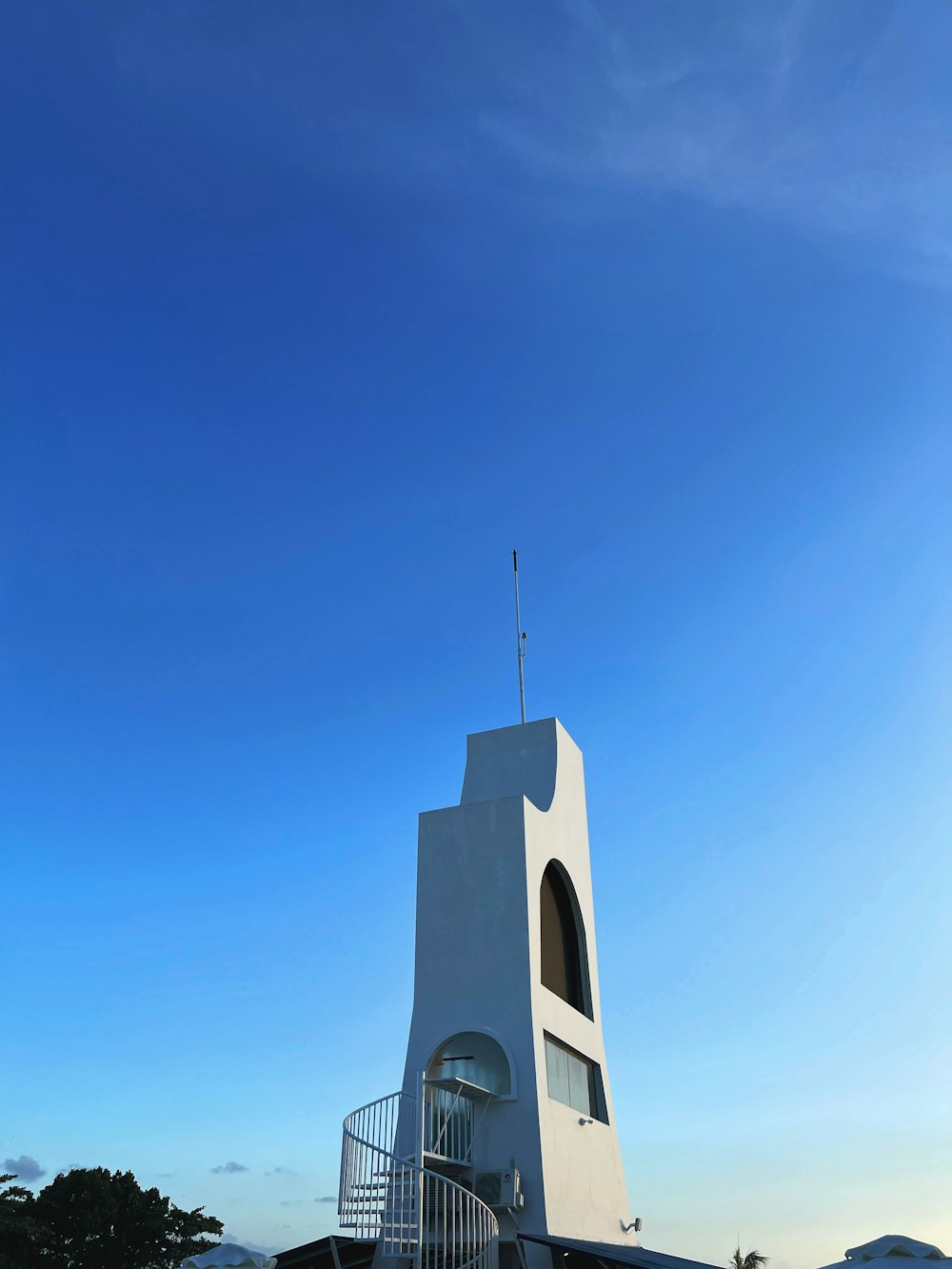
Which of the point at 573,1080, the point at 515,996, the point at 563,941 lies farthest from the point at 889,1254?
the point at 563,941

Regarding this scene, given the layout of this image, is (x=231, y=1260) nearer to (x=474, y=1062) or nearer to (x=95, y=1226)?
(x=474, y=1062)

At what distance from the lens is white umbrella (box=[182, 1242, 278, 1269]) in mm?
11594

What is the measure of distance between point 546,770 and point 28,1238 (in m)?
13.9

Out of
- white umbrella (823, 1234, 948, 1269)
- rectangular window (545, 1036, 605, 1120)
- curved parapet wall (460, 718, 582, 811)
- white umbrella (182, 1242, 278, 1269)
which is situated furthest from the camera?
curved parapet wall (460, 718, 582, 811)

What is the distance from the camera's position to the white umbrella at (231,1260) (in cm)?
1159

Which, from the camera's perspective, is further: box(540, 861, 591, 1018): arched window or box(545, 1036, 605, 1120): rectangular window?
box(540, 861, 591, 1018): arched window

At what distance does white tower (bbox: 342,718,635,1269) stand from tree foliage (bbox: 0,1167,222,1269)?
9.84 meters

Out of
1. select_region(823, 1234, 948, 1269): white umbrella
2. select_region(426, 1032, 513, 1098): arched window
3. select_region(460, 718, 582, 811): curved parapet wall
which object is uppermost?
select_region(460, 718, 582, 811): curved parapet wall

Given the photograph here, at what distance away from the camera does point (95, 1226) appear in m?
21.3

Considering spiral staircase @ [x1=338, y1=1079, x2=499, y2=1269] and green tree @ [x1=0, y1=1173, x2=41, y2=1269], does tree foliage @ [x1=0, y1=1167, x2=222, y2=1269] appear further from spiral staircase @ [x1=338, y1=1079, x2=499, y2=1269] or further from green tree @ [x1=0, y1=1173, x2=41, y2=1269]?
spiral staircase @ [x1=338, y1=1079, x2=499, y2=1269]

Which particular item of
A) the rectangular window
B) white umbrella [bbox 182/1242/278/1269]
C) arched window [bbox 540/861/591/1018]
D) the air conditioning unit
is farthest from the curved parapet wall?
white umbrella [bbox 182/1242/278/1269]

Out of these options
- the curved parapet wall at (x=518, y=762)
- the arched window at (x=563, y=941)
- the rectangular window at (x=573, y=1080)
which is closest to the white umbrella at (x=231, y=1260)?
the rectangular window at (x=573, y=1080)

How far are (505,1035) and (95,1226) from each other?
1210 cm

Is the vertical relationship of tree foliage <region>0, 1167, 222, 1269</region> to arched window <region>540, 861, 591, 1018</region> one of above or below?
below
